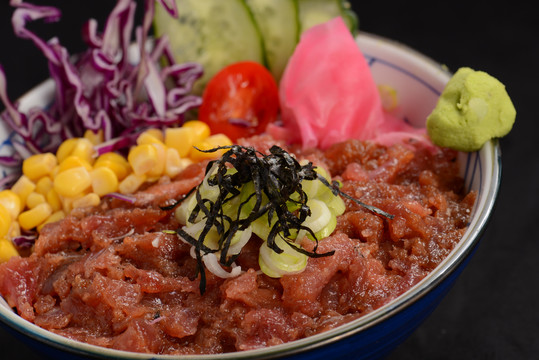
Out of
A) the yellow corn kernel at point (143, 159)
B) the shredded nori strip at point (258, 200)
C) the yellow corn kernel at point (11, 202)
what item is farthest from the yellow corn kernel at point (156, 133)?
the shredded nori strip at point (258, 200)

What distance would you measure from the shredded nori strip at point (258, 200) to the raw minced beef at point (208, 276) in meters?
0.13

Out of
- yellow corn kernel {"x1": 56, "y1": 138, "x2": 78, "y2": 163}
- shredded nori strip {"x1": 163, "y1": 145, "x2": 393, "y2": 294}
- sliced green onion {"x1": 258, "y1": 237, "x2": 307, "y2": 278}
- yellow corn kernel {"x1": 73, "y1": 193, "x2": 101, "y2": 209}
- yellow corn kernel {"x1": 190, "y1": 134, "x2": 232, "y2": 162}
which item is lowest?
yellow corn kernel {"x1": 73, "y1": 193, "x2": 101, "y2": 209}

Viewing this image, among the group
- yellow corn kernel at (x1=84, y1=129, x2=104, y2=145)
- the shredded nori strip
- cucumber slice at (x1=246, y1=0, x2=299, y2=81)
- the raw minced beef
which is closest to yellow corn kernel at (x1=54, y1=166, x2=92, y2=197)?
the raw minced beef

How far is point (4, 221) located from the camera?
3.10m

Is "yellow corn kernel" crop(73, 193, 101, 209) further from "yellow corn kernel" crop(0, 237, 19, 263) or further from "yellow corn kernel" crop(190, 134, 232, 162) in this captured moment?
"yellow corn kernel" crop(190, 134, 232, 162)

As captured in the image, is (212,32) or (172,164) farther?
(212,32)

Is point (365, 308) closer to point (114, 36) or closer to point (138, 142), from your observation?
point (138, 142)

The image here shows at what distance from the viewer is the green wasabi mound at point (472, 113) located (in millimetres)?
3057

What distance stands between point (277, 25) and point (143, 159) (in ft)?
4.60

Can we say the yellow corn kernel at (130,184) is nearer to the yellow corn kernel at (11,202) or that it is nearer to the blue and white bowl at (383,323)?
the yellow corn kernel at (11,202)

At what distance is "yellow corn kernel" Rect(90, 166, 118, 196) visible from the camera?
325 cm

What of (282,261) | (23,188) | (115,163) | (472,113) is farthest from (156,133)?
(472,113)

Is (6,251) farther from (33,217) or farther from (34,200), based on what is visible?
(34,200)

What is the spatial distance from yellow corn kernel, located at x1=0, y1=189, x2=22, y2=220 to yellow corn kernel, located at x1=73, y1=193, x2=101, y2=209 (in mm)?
326
